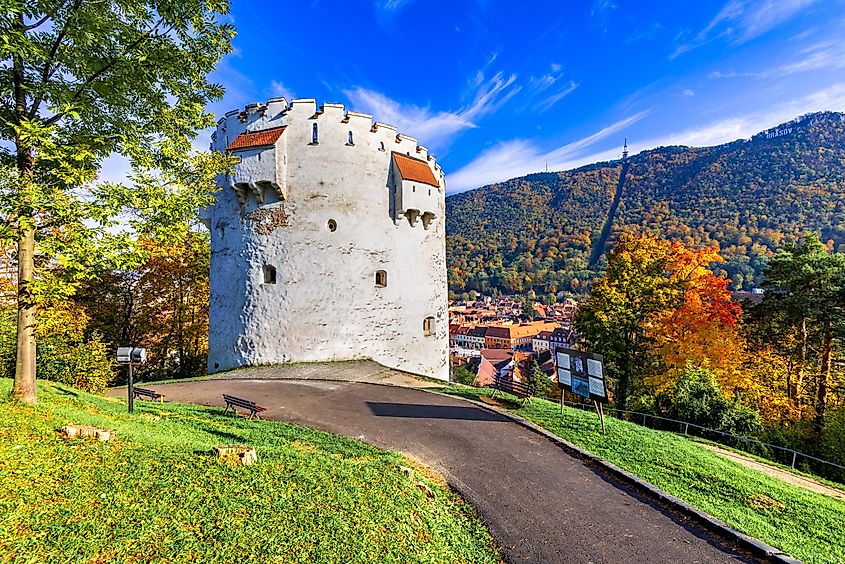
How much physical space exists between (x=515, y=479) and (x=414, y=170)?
14975mm

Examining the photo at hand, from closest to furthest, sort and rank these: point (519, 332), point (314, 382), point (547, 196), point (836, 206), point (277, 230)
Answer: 1. point (314, 382)
2. point (277, 230)
3. point (836, 206)
4. point (519, 332)
5. point (547, 196)

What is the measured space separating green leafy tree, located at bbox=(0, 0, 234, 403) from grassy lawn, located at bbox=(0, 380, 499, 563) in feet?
8.00

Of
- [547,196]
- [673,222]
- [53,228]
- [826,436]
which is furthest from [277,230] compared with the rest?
[547,196]

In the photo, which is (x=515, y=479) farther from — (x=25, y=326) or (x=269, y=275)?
(x=269, y=275)

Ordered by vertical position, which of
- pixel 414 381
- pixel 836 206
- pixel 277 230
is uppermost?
pixel 836 206

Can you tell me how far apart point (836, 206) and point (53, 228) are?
143m

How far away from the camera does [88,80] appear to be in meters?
6.29

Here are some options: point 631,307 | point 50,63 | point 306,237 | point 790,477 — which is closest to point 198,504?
point 50,63

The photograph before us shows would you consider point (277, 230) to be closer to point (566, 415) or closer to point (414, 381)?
point (414, 381)

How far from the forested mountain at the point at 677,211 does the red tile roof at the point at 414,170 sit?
9339 centimetres

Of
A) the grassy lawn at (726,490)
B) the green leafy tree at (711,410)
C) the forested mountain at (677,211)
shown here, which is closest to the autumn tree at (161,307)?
the grassy lawn at (726,490)

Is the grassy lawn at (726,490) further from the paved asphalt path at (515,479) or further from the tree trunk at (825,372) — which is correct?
the tree trunk at (825,372)

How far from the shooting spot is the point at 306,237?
17.2m

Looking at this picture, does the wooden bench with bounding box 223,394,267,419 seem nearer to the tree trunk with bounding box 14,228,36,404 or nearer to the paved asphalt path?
the paved asphalt path
